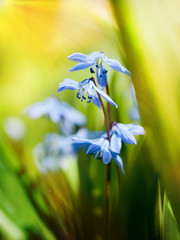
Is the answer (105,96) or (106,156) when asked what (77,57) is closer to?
(105,96)

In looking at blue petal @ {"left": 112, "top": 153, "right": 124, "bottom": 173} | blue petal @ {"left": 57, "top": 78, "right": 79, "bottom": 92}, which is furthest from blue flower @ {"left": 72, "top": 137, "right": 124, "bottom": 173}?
blue petal @ {"left": 57, "top": 78, "right": 79, "bottom": 92}

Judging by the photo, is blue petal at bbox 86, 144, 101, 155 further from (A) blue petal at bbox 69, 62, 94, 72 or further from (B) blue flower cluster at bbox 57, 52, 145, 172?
(A) blue petal at bbox 69, 62, 94, 72

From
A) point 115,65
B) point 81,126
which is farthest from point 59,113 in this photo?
point 115,65

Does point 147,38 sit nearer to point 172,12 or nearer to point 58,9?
point 172,12

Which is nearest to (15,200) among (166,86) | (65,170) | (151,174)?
(65,170)

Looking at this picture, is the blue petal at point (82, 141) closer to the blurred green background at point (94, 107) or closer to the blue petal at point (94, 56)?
the blurred green background at point (94, 107)

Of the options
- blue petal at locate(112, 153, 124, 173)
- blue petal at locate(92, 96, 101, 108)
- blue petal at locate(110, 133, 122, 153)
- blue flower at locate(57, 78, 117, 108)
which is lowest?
blue petal at locate(112, 153, 124, 173)

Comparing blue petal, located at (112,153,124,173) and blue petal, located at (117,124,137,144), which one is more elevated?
blue petal, located at (117,124,137,144)

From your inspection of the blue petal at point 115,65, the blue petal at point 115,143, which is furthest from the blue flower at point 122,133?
the blue petal at point 115,65
